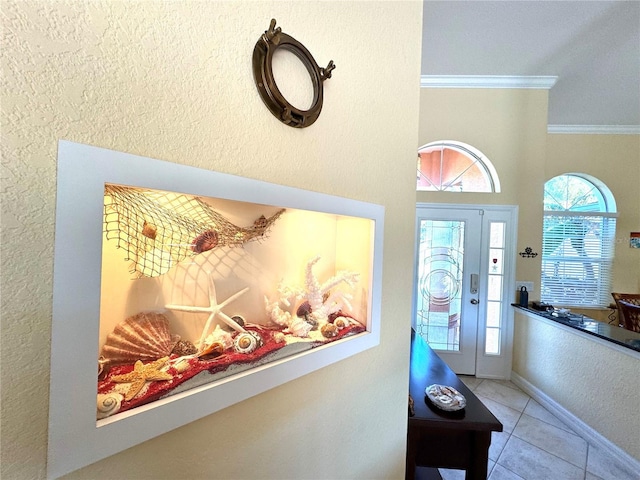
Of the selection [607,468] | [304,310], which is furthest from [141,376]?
[607,468]

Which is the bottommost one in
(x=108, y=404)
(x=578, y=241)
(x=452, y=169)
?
(x=108, y=404)

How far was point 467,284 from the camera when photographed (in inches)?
114

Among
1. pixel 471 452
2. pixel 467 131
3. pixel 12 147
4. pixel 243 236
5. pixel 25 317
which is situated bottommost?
pixel 471 452

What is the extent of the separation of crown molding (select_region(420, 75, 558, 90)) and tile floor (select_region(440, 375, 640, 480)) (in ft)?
10.4

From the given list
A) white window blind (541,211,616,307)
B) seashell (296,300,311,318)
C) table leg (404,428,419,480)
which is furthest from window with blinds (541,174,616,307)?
seashell (296,300,311,318)

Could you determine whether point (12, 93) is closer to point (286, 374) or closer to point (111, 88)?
point (111, 88)

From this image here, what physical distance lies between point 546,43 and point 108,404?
11.8 feet

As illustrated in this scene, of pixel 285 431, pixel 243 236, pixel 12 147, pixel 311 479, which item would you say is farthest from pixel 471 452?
pixel 12 147

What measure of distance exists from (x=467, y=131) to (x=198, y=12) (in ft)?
10.1

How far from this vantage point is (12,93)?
1.16ft

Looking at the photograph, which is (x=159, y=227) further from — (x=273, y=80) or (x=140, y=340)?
(x=273, y=80)

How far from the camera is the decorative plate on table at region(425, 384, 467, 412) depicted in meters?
1.18

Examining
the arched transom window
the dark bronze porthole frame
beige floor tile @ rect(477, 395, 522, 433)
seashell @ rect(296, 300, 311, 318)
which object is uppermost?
the arched transom window

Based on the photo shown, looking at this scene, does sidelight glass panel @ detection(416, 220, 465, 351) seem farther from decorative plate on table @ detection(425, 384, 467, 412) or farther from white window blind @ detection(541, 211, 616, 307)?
white window blind @ detection(541, 211, 616, 307)
